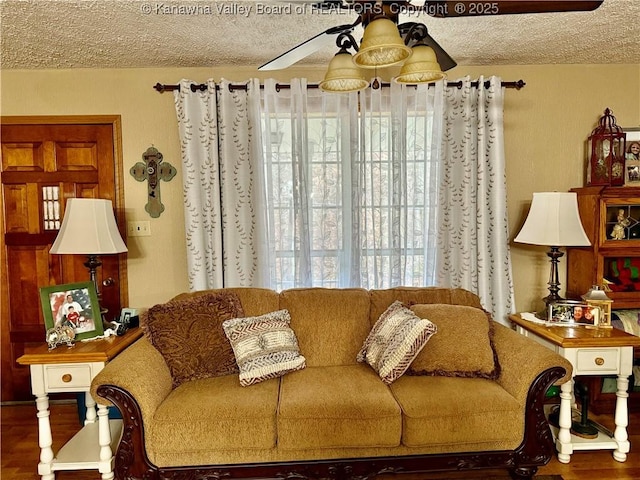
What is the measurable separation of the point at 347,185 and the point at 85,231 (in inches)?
68.4

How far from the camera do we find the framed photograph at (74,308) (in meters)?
2.36

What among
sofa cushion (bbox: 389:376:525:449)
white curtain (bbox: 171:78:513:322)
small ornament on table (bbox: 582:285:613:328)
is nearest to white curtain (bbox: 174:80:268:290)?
white curtain (bbox: 171:78:513:322)

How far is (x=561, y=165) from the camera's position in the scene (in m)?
3.13

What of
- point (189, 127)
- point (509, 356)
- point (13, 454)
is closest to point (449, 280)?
point (509, 356)

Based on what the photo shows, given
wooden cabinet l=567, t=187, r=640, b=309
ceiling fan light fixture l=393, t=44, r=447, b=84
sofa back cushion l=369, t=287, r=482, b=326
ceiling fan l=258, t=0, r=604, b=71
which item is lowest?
→ sofa back cushion l=369, t=287, r=482, b=326

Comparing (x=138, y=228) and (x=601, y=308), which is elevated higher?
(x=138, y=228)

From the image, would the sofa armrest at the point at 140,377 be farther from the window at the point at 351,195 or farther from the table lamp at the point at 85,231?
the window at the point at 351,195

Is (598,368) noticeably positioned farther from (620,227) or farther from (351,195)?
(351,195)

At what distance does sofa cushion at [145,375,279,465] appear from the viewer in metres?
1.93

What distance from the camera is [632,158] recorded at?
3.02 m

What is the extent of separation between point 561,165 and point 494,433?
84.3 inches

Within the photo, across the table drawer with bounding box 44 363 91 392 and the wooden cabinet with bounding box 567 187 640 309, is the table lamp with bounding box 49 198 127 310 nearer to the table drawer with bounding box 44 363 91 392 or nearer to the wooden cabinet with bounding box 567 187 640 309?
the table drawer with bounding box 44 363 91 392

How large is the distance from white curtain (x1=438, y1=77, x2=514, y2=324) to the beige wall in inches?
9.6

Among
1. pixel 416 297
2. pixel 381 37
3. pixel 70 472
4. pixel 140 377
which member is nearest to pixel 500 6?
pixel 381 37
